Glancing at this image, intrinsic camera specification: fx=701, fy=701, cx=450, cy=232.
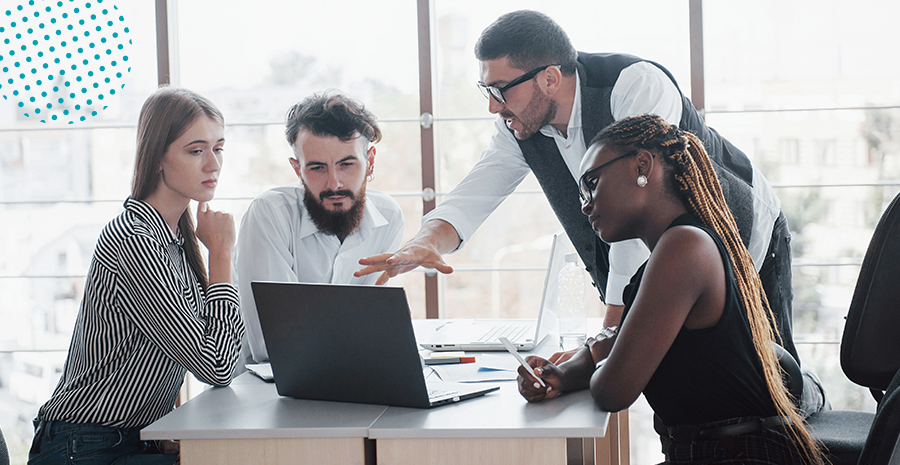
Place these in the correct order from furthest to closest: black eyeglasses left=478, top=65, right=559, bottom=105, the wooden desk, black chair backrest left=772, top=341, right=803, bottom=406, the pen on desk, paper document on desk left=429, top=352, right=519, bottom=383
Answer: black eyeglasses left=478, top=65, right=559, bottom=105 < the pen on desk < paper document on desk left=429, top=352, right=519, bottom=383 < black chair backrest left=772, top=341, right=803, bottom=406 < the wooden desk

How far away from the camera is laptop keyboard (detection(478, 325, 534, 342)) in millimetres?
1763

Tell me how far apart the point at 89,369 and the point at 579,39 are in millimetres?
2273

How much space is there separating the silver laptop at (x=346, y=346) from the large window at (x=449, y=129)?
5.78 ft

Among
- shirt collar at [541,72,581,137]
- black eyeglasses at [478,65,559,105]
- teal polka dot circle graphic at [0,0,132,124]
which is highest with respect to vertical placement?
teal polka dot circle graphic at [0,0,132,124]

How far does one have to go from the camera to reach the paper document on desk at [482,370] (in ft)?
4.66

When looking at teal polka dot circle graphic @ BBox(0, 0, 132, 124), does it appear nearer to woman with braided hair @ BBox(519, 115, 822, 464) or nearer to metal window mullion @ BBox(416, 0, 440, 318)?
metal window mullion @ BBox(416, 0, 440, 318)

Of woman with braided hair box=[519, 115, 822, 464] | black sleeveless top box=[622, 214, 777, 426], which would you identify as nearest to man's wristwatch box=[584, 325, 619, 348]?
woman with braided hair box=[519, 115, 822, 464]

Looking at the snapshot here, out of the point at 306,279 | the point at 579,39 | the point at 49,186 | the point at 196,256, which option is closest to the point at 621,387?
the point at 196,256

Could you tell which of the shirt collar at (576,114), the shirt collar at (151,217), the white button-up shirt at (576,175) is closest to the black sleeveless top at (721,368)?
the white button-up shirt at (576,175)

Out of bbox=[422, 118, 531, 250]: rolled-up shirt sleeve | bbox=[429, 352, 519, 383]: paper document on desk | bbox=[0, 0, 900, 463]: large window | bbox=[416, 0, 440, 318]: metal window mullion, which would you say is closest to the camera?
bbox=[429, 352, 519, 383]: paper document on desk

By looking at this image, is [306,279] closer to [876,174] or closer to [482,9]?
[482,9]

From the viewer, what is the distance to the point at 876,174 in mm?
2783

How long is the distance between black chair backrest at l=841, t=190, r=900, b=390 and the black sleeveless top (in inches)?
17.3

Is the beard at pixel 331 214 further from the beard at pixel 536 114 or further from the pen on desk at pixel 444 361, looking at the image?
the pen on desk at pixel 444 361
